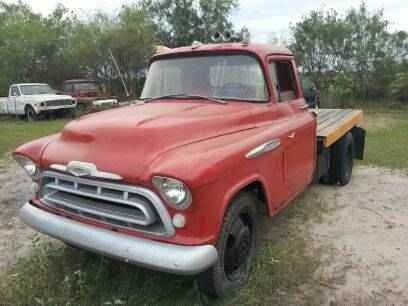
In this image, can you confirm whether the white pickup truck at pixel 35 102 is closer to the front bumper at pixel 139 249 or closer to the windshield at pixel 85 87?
the windshield at pixel 85 87

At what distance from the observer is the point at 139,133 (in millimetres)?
2939

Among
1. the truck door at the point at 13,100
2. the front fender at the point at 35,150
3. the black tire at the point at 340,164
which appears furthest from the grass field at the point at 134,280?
the truck door at the point at 13,100

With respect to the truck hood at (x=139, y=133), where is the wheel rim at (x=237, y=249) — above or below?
below

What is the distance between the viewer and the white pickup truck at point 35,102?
1560cm

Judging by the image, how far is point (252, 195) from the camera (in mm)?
3332

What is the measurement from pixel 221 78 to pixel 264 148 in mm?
941

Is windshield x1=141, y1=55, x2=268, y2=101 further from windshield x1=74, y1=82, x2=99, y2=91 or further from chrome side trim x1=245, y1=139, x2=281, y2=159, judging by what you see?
windshield x1=74, y1=82, x2=99, y2=91

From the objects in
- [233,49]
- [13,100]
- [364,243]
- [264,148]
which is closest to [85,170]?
[264,148]

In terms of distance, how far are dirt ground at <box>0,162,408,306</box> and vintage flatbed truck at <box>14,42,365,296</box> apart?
0.70 metres

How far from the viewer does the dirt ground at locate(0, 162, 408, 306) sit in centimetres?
328

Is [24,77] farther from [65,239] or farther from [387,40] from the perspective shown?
[65,239]

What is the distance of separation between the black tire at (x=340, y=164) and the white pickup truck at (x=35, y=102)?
12.4 m

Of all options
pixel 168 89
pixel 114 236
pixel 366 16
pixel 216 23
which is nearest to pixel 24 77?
pixel 216 23

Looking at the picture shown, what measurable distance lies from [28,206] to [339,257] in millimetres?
2805
